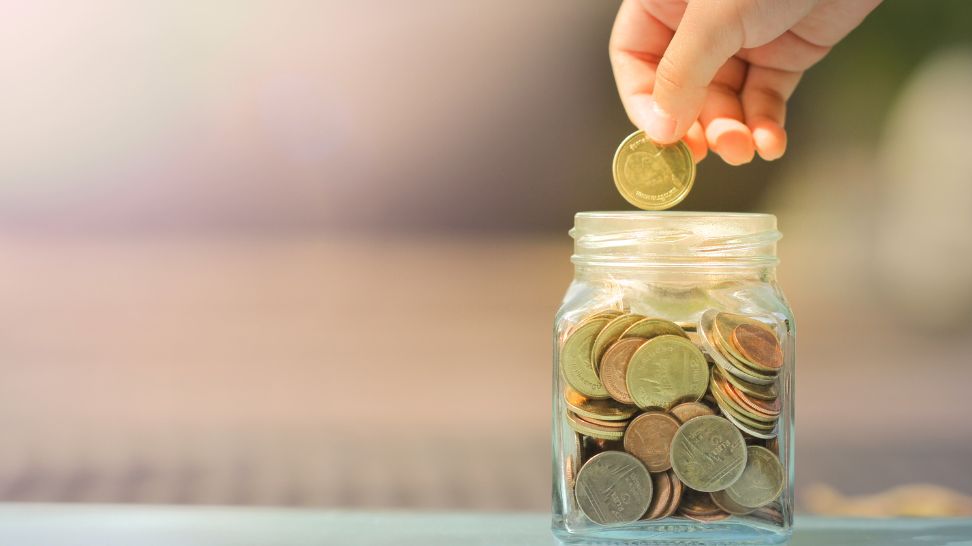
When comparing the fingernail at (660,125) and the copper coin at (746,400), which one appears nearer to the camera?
the copper coin at (746,400)

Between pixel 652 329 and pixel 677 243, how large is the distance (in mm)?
102

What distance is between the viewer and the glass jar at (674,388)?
0.86 metres

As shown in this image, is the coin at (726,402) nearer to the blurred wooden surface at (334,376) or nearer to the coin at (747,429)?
the coin at (747,429)

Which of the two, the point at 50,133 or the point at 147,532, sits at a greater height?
the point at 50,133

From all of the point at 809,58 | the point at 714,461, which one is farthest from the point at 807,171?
the point at 714,461

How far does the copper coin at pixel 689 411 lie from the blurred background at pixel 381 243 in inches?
21.9

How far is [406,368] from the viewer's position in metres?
1.44

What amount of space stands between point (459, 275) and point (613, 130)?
32 centimetres

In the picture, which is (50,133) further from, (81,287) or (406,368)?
(406,368)

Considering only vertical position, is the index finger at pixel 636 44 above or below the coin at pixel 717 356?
above

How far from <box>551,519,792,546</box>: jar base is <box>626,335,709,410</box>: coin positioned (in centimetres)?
12

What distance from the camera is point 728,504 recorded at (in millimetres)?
882

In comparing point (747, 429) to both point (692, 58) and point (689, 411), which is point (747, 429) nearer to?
point (689, 411)

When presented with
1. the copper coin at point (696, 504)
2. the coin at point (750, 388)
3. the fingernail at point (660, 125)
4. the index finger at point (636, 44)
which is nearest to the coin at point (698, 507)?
the copper coin at point (696, 504)
